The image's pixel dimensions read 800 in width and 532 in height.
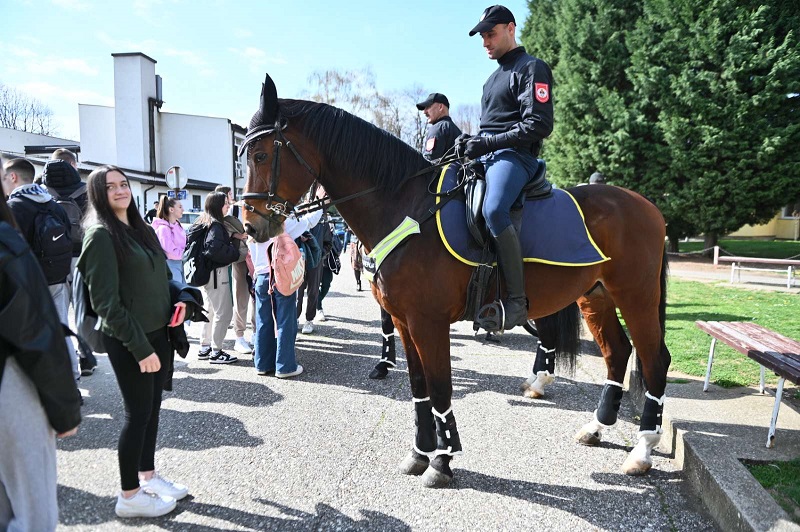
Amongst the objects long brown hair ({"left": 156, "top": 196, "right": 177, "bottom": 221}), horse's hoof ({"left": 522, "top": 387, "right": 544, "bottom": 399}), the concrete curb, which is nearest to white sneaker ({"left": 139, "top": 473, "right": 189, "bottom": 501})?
the concrete curb

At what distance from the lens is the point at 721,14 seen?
15.8 m

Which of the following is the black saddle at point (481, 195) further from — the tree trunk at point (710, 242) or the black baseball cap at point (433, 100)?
the tree trunk at point (710, 242)

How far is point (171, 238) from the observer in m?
6.65

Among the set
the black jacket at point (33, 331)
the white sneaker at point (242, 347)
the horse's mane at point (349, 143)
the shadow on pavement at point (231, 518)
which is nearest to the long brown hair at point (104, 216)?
the black jacket at point (33, 331)

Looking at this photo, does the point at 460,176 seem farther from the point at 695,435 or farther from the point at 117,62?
the point at 117,62

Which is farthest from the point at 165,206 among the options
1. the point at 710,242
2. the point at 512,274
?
Answer: the point at 710,242

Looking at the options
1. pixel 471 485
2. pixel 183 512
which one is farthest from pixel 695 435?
pixel 183 512

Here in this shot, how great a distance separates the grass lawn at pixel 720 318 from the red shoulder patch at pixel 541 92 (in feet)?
12.0

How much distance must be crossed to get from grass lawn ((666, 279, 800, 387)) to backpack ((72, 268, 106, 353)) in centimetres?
553

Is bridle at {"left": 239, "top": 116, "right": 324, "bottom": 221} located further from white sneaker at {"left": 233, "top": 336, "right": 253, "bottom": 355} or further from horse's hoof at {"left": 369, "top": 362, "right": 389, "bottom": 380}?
white sneaker at {"left": 233, "top": 336, "right": 253, "bottom": 355}

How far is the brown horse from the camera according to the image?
3305 millimetres

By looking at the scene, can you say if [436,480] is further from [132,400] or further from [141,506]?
[132,400]

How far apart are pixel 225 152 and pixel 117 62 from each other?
357 inches

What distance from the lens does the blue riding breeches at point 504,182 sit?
3.20 m
